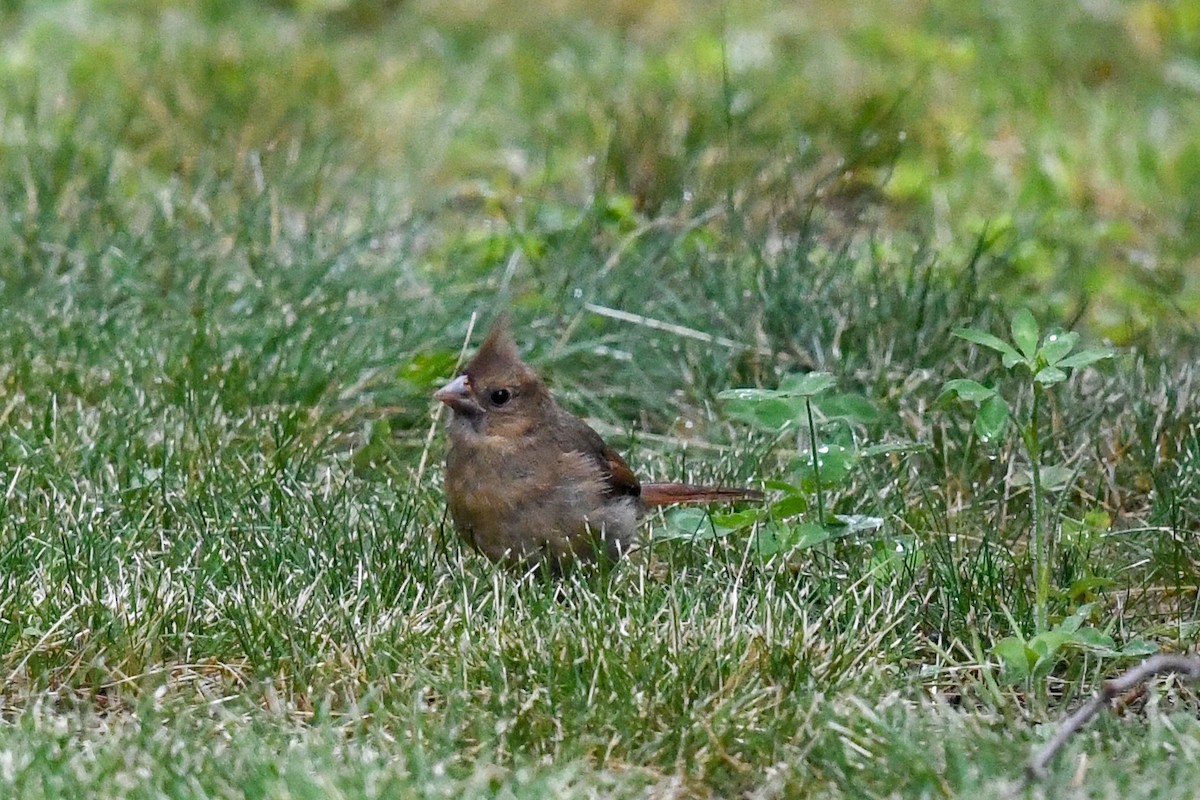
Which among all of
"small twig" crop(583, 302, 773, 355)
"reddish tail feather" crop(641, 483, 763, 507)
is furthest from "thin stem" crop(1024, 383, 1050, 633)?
"small twig" crop(583, 302, 773, 355)

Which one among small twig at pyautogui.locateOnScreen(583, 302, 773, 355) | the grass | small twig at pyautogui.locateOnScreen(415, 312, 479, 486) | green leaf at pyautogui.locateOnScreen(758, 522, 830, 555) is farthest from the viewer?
small twig at pyautogui.locateOnScreen(583, 302, 773, 355)

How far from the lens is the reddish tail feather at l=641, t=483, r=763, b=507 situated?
164 inches

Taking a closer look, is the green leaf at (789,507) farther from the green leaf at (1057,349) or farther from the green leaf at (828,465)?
the green leaf at (1057,349)

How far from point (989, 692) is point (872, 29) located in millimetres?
5113

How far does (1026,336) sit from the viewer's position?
3.59 metres

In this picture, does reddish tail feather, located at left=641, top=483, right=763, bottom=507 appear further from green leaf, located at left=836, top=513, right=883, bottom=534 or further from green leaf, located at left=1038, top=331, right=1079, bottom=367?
green leaf, located at left=1038, top=331, right=1079, bottom=367

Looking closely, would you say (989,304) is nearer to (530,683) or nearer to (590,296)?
(590,296)

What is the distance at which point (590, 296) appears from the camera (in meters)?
5.38

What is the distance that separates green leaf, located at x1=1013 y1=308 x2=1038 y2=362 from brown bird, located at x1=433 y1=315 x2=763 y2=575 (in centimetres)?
80

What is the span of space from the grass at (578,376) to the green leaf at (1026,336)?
41cm

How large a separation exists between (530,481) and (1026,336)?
1.05 m

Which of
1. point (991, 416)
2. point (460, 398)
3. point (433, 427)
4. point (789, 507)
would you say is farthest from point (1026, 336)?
point (433, 427)

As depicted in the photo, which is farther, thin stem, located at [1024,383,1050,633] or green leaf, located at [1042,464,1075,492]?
green leaf, located at [1042,464,1075,492]

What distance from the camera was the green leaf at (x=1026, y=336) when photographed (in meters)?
3.58
